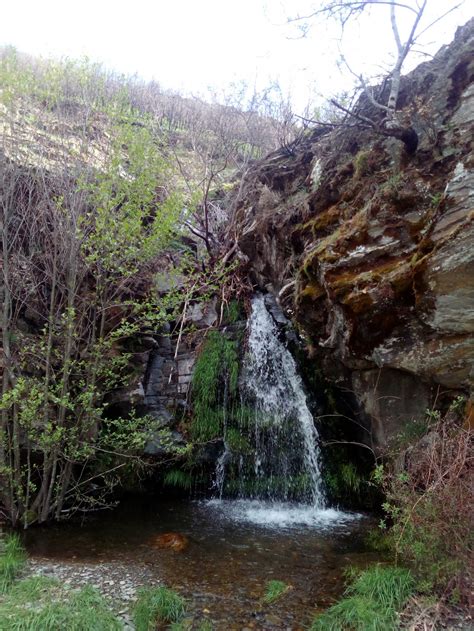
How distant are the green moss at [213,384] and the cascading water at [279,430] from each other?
0.89 feet

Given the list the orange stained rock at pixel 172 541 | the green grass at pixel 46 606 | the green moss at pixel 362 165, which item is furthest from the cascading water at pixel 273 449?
the green moss at pixel 362 165

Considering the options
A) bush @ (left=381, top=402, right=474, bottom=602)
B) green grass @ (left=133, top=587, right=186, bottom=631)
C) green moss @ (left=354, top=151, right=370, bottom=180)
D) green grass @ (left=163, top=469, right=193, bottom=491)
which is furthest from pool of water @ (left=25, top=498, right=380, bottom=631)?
green moss @ (left=354, top=151, right=370, bottom=180)

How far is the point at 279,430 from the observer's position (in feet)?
25.1

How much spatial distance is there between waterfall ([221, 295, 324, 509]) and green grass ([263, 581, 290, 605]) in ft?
9.62

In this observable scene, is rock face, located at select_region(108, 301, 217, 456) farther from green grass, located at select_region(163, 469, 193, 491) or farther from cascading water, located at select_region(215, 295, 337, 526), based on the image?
cascading water, located at select_region(215, 295, 337, 526)

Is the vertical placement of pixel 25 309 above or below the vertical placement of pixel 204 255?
below

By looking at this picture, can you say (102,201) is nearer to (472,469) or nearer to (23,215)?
(23,215)

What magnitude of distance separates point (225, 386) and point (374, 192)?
13.7 feet

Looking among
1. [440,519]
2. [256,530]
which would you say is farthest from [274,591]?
[256,530]

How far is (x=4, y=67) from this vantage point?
6613 millimetres

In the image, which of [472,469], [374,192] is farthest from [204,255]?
[472,469]

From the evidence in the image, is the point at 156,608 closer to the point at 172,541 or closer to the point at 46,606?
the point at 46,606

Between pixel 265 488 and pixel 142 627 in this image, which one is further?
pixel 265 488

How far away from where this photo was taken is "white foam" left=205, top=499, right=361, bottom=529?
6.37 metres
